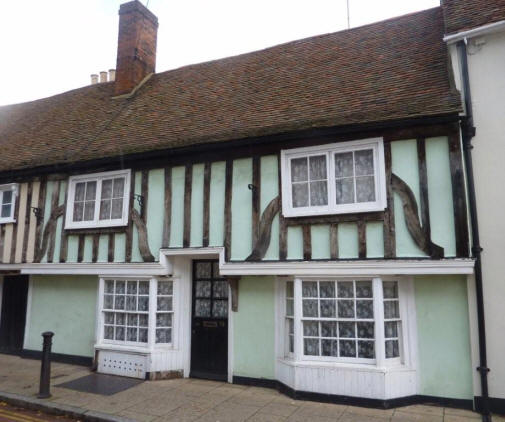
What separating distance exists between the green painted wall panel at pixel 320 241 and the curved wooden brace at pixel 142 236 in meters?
3.34

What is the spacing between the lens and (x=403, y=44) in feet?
28.4

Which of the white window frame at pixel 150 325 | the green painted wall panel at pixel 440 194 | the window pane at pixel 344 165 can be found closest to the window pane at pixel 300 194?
the window pane at pixel 344 165

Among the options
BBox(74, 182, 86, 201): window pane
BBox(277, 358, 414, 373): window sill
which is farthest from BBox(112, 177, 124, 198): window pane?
BBox(277, 358, 414, 373): window sill

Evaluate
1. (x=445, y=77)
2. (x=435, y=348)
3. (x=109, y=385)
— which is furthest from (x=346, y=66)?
(x=109, y=385)

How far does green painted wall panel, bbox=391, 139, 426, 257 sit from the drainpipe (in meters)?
0.76

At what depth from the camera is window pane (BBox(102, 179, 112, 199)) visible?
8.87 metres

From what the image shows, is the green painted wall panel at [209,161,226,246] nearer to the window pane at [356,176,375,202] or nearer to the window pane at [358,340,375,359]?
the window pane at [356,176,375,202]

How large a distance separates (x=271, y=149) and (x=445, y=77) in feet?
10.8

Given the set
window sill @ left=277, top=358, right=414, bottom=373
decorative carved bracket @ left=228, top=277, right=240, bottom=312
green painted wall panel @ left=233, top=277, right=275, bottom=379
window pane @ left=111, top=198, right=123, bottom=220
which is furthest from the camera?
window pane @ left=111, top=198, right=123, bottom=220

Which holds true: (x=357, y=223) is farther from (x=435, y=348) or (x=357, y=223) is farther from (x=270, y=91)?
(x=270, y=91)

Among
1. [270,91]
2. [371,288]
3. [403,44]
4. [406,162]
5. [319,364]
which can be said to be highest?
[403,44]

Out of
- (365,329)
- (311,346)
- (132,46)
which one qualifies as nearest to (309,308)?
(311,346)

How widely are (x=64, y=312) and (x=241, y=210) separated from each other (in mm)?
5125

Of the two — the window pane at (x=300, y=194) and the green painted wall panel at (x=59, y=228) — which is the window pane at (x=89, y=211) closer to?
the green painted wall panel at (x=59, y=228)
